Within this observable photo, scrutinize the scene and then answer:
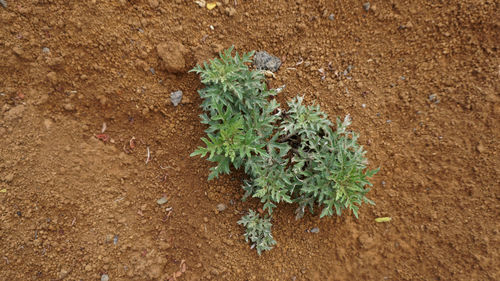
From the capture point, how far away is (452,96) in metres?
2.97

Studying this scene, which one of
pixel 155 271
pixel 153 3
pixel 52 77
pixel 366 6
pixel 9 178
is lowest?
pixel 155 271

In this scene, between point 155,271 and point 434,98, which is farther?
point 434,98

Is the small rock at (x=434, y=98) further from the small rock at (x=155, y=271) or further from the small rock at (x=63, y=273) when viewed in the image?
the small rock at (x=63, y=273)

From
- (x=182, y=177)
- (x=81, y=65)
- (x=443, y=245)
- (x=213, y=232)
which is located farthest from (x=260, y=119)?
(x=443, y=245)

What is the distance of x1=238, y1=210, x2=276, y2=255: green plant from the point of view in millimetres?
2779

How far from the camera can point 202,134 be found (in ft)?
9.77

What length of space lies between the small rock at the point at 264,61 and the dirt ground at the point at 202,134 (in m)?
0.10

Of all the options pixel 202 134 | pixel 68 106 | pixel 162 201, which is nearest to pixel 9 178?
pixel 68 106

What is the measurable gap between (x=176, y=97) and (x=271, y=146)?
1.20 m

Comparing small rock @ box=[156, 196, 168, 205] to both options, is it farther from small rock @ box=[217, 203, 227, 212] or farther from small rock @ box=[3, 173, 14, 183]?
small rock @ box=[3, 173, 14, 183]

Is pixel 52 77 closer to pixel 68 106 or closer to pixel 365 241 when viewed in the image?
pixel 68 106

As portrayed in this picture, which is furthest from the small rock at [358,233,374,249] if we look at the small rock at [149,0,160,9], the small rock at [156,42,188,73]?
the small rock at [149,0,160,9]

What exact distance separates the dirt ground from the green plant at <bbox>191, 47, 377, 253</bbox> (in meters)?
0.42

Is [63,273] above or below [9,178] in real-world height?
below
